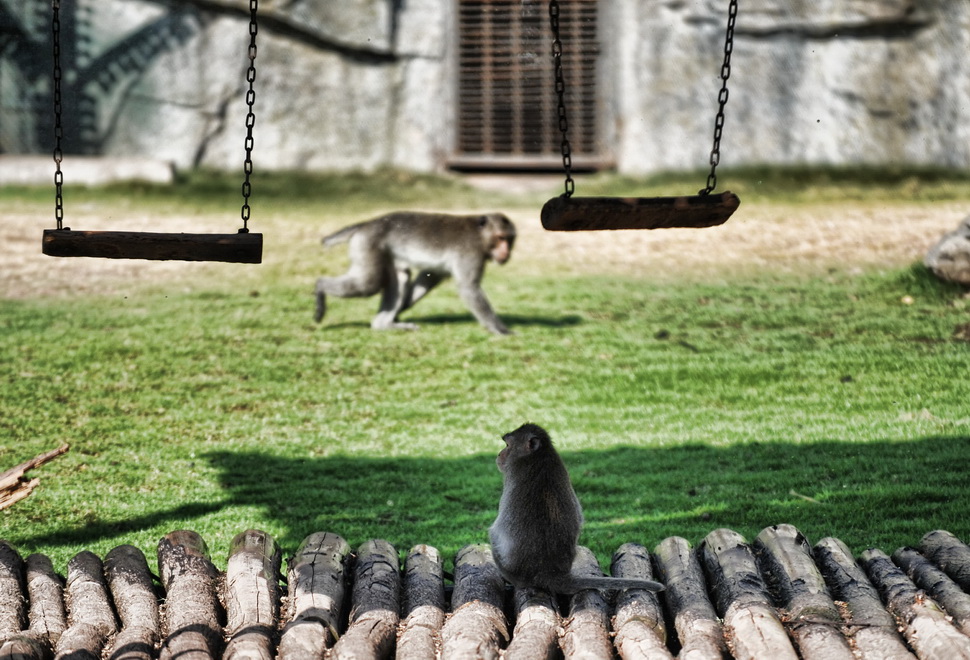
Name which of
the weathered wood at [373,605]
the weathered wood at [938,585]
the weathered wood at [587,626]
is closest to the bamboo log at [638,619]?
the weathered wood at [587,626]

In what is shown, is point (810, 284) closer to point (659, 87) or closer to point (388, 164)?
point (659, 87)

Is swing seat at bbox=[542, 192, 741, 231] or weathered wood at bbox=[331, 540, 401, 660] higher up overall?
swing seat at bbox=[542, 192, 741, 231]

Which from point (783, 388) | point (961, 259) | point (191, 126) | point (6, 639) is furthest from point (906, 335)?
point (191, 126)

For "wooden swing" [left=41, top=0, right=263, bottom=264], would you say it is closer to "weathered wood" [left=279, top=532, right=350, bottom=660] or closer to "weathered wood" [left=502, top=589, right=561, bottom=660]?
"weathered wood" [left=279, top=532, right=350, bottom=660]

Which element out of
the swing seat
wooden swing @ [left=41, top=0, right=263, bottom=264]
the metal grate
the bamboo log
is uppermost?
the metal grate

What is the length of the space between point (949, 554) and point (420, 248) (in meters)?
6.14

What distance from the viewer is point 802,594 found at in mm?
4453

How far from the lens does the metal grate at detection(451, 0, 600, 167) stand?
647 inches

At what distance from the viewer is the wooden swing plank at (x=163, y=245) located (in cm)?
490

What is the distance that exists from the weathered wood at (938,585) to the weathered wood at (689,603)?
2.96ft

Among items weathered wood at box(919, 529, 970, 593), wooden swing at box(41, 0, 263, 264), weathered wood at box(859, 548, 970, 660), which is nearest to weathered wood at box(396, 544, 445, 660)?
wooden swing at box(41, 0, 263, 264)

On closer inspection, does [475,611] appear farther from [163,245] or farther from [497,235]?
[497,235]

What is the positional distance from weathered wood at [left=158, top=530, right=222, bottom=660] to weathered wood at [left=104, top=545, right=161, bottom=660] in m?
0.06

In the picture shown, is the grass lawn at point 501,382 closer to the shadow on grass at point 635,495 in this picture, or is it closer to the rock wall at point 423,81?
the shadow on grass at point 635,495
